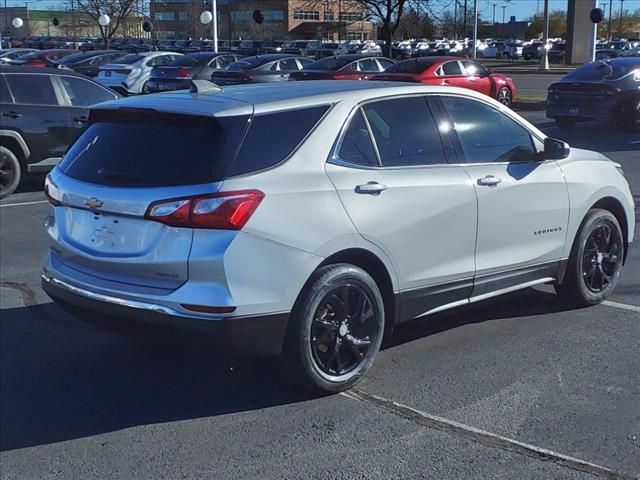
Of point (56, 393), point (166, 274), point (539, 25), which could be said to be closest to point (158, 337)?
point (166, 274)

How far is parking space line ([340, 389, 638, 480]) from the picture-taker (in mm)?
3926

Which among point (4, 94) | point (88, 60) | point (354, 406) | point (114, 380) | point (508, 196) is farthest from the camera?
point (88, 60)

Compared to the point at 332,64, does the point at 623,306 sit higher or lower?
lower

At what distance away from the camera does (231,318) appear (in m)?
4.23

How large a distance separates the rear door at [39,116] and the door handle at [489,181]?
8.29 metres

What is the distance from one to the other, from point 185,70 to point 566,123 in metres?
11.4

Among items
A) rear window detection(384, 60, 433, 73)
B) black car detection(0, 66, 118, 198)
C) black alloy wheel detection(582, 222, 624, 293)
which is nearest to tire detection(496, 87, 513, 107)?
rear window detection(384, 60, 433, 73)

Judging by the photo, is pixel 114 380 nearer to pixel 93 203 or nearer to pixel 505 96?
pixel 93 203

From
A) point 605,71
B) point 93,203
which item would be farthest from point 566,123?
point 93,203

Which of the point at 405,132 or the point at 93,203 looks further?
the point at 405,132

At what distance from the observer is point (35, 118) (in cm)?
1203

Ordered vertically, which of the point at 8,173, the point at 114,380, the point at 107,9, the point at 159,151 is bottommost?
the point at 114,380

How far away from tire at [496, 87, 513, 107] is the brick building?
49.0m

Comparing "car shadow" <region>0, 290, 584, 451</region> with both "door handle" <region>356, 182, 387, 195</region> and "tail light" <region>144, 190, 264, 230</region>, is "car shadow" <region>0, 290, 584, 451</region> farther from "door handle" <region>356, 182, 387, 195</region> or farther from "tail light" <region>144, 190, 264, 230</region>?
"door handle" <region>356, 182, 387, 195</region>
